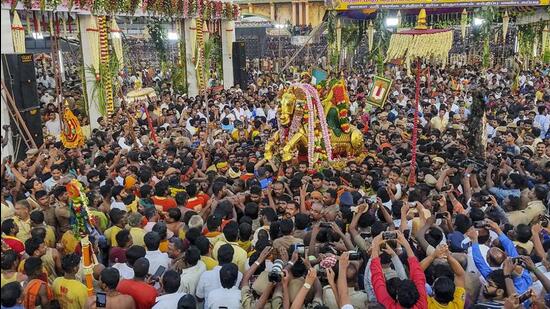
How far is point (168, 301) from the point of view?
3.79 metres

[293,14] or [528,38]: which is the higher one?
[293,14]

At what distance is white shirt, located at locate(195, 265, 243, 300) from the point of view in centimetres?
409

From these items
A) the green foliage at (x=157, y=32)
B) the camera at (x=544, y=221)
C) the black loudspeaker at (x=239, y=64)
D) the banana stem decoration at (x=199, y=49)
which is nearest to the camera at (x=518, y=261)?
the camera at (x=544, y=221)

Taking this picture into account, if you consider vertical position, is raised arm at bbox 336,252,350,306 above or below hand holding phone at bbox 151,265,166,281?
above

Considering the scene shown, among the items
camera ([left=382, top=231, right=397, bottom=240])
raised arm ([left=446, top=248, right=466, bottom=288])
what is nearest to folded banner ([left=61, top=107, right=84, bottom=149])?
camera ([left=382, top=231, right=397, bottom=240])

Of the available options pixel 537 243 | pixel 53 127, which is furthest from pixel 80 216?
pixel 53 127

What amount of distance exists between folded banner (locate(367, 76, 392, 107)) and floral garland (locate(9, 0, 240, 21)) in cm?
595

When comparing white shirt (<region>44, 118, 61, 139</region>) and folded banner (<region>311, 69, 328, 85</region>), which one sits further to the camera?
white shirt (<region>44, 118, 61, 139</region>)

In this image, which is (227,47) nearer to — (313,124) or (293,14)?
(293,14)

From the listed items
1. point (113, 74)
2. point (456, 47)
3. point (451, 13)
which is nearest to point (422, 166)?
point (113, 74)

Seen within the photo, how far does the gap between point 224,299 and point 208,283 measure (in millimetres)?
315

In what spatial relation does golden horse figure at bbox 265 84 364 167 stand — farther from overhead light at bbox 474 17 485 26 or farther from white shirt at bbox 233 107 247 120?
overhead light at bbox 474 17 485 26

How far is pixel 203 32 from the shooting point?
18.0 meters

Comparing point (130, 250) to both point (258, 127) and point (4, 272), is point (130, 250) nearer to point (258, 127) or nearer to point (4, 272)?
point (4, 272)
